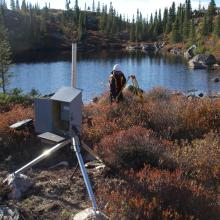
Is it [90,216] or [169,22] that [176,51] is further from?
[90,216]

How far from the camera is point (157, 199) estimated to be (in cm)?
499

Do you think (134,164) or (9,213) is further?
(134,164)

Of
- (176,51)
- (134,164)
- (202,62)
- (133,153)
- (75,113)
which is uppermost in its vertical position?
(75,113)

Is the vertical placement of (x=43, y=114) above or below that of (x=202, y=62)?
above

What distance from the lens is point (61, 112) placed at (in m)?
6.42

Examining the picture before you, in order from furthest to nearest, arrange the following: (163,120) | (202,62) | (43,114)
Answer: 1. (202,62)
2. (163,120)
3. (43,114)

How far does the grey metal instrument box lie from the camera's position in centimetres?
609

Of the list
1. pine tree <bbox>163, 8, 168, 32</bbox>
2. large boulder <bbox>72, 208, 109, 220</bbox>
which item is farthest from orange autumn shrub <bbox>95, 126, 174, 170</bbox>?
pine tree <bbox>163, 8, 168, 32</bbox>

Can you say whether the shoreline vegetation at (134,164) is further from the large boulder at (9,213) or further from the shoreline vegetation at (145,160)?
the large boulder at (9,213)

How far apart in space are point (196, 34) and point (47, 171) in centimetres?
10384

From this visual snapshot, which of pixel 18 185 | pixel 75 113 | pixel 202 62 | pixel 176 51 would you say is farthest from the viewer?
pixel 176 51

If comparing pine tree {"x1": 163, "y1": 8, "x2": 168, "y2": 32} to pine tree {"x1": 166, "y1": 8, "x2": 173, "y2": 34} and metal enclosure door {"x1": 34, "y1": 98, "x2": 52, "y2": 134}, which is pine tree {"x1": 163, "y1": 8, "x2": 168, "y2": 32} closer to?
pine tree {"x1": 166, "y1": 8, "x2": 173, "y2": 34}

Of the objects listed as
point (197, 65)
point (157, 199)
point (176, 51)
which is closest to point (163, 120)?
point (157, 199)

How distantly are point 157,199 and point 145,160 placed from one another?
5.37 feet
